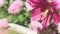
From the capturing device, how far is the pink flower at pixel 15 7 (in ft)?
3.15

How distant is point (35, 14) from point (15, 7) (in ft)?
0.88

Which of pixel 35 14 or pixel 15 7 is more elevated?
pixel 15 7

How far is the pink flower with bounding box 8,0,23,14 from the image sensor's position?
96 centimetres

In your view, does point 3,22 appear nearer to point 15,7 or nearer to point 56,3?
point 15,7

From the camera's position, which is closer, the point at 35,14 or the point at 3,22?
the point at 35,14

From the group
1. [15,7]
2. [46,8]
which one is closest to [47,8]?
[46,8]

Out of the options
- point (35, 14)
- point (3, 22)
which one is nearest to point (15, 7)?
point (3, 22)

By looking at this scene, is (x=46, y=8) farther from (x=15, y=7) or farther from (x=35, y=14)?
(x=15, y=7)

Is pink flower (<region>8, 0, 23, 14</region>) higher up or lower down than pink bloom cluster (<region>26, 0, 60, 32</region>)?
higher up

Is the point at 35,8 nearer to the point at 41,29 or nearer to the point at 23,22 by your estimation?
the point at 41,29

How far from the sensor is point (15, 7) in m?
0.96

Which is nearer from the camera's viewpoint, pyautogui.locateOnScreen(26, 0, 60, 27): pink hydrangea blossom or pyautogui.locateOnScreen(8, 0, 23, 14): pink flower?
pyautogui.locateOnScreen(26, 0, 60, 27): pink hydrangea blossom

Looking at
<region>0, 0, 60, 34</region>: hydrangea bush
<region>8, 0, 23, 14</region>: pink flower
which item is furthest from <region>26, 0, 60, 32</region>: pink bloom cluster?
<region>8, 0, 23, 14</region>: pink flower

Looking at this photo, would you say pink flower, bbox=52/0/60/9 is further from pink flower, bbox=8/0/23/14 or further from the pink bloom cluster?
pink flower, bbox=8/0/23/14
